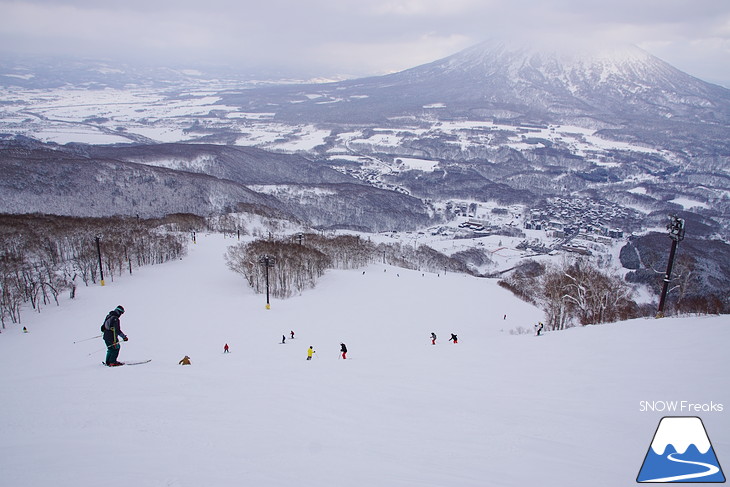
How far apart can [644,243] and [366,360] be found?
10165 centimetres

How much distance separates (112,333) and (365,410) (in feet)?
27.9

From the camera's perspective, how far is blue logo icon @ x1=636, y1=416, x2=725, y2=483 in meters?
6.24

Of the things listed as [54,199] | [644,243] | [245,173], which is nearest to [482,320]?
[644,243]

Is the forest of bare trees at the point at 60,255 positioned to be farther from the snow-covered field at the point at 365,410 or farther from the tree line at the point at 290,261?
the snow-covered field at the point at 365,410

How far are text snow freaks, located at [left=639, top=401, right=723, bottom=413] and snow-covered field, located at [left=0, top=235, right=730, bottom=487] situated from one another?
99 mm

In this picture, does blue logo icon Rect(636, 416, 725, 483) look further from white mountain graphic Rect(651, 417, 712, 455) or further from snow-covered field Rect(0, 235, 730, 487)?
snow-covered field Rect(0, 235, 730, 487)

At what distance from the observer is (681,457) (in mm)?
6750

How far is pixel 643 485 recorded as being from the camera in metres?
6.29

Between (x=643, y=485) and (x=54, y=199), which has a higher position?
(x=643, y=485)

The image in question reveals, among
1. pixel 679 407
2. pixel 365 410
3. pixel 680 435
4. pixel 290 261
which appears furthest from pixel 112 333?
pixel 290 261

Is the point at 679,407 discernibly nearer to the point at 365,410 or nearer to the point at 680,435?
the point at 680,435

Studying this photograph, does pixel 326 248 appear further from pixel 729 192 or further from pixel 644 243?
pixel 729 192

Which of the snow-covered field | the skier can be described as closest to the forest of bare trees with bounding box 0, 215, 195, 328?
the snow-covered field

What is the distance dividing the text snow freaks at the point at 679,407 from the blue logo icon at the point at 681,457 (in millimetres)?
1026
